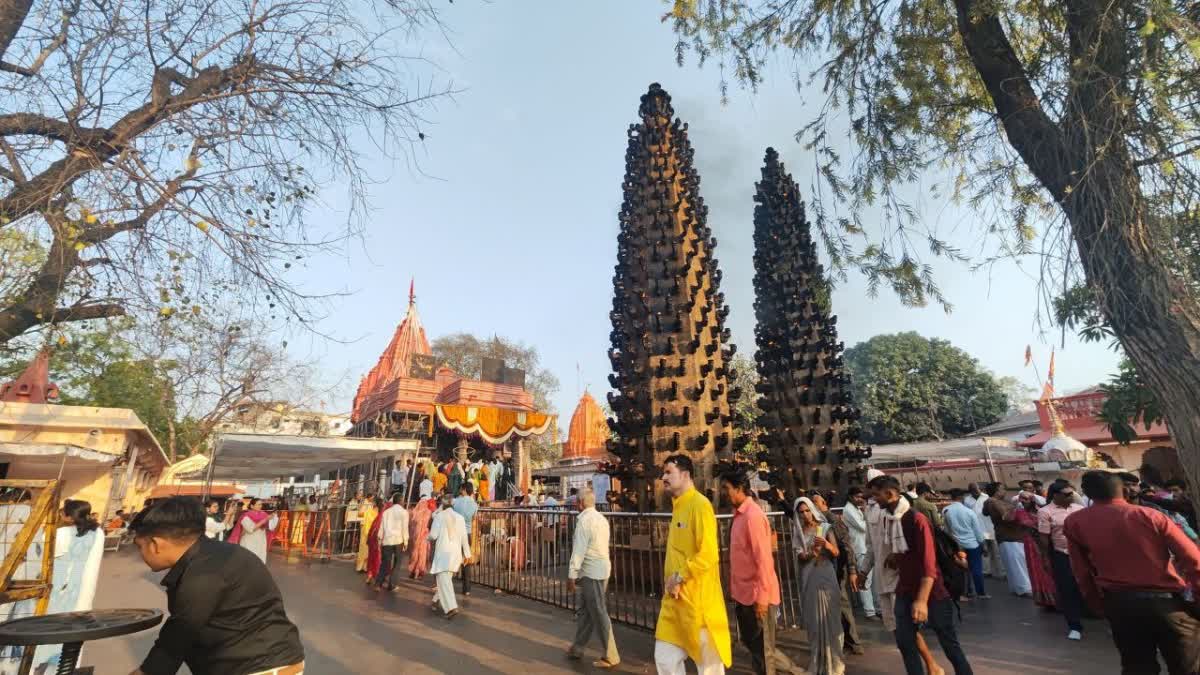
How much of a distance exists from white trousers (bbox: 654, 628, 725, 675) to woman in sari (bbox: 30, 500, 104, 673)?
510 cm

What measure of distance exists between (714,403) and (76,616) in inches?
292

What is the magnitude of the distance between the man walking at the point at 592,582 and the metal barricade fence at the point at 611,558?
0.90 metres

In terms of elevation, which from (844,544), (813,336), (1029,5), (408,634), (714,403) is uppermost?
(1029,5)

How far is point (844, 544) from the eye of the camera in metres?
5.54

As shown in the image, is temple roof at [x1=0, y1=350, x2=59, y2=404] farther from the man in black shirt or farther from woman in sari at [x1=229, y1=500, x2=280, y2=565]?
the man in black shirt

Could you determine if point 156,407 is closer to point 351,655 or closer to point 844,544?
point 351,655

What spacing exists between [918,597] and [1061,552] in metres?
4.22

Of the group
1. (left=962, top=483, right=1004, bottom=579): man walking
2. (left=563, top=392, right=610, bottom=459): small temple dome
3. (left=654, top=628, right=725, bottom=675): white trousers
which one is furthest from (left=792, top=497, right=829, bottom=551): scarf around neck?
(left=563, top=392, right=610, bottom=459): small temple dome

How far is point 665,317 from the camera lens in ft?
29.9

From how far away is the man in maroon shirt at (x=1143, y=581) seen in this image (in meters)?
3.20

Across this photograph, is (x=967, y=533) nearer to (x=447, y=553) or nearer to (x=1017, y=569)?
(x=1017, y=569)

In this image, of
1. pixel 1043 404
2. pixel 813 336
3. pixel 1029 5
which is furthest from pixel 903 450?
pixel 1029 5

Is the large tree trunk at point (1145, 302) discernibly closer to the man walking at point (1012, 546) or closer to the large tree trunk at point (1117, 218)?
the large tree trunk at point (1117, 218)

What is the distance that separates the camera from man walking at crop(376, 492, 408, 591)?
9906mm
